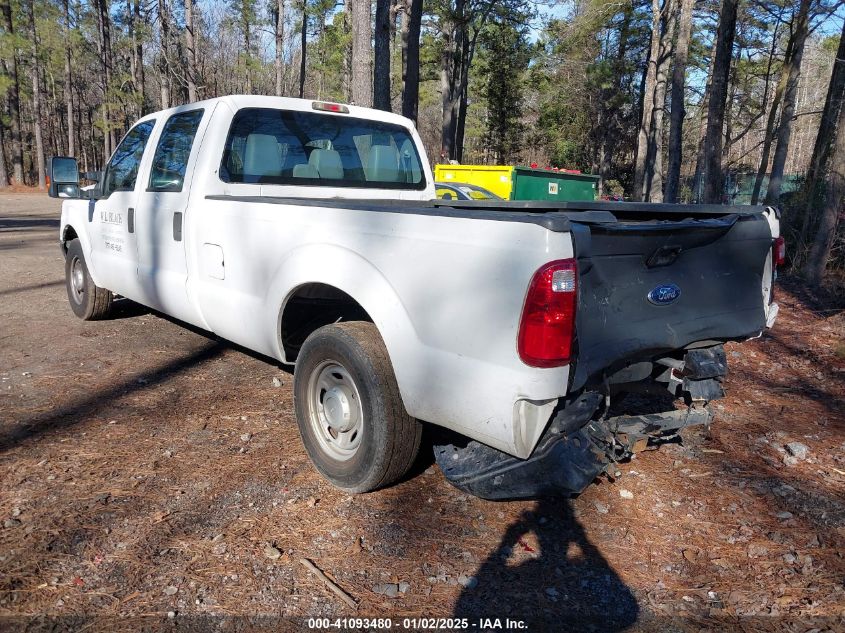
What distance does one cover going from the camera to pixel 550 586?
268 cm

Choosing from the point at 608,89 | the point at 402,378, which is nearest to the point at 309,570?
the point at 402,378

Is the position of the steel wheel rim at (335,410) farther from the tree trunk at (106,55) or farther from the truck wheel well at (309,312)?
the tree trunk at (106,55)

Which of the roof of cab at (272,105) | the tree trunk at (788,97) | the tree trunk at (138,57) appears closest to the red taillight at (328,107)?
the roof of cab at (272,105)

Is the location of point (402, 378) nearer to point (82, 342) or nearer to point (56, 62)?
point (82, 342)

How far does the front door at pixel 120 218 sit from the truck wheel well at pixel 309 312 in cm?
209

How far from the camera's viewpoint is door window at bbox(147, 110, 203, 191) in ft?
15.2

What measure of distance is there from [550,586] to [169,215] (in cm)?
360

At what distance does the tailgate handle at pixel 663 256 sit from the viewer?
2.81m

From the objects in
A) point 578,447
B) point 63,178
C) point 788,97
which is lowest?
point 578,447

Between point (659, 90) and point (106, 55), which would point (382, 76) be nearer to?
point (659, 90)

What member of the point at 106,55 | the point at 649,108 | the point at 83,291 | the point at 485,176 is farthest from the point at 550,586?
the point at 106,55

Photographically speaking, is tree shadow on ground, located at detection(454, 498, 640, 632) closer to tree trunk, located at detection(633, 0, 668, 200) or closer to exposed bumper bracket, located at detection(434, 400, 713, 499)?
exposed bumper bracket, located at detection(434, 400, 713, 499)

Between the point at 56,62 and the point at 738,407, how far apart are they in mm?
46165

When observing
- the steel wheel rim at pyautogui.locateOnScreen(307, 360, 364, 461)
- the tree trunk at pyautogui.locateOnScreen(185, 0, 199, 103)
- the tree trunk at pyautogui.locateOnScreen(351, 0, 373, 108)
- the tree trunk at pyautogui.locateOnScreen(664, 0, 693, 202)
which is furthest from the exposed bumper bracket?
the tree trunk at pyautogui.locateOnScreen(185, 0, 199, 103)
